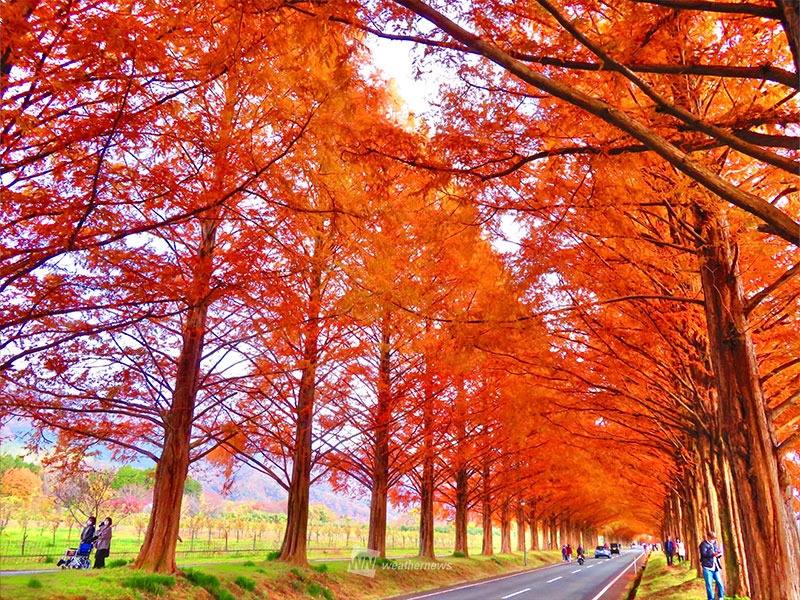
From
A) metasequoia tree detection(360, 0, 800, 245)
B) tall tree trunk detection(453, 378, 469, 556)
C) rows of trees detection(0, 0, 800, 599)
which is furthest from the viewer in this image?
tall tree trunk detection(453, 378, 469, 556)

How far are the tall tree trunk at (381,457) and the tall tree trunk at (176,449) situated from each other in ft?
21.8

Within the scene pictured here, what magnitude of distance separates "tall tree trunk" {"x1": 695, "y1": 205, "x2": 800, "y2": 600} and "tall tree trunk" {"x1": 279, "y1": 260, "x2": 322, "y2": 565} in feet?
24.8

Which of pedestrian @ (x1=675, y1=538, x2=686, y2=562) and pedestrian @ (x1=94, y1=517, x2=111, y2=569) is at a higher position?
pedestrian @ (x1=94, y1=517, x2=111, y2=569)

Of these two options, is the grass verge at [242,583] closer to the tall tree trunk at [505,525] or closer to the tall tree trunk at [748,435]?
the tall tree trunk at [748,435]

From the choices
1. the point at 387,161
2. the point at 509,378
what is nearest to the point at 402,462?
the point at 509,378

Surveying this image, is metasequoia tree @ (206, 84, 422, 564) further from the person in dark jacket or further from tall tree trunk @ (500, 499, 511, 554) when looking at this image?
tall tree trunk @ (500, 499, 511, 554)

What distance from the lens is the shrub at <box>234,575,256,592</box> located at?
8.76 metres

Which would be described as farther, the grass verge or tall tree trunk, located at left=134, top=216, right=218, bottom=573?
tall tree trunk, located at left=134, top=216, right=218, bottom=573

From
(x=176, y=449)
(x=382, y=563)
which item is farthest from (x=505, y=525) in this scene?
(x=176, y=449)

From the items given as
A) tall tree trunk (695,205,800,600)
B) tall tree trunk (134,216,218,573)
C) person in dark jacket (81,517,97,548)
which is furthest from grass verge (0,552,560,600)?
tall tree trunk (695,205,800,600)

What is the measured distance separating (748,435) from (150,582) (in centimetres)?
778

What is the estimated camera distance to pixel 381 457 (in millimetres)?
16078

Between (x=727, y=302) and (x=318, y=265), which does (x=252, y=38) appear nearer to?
(x=318, y=265)

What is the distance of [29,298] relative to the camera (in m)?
6.09
